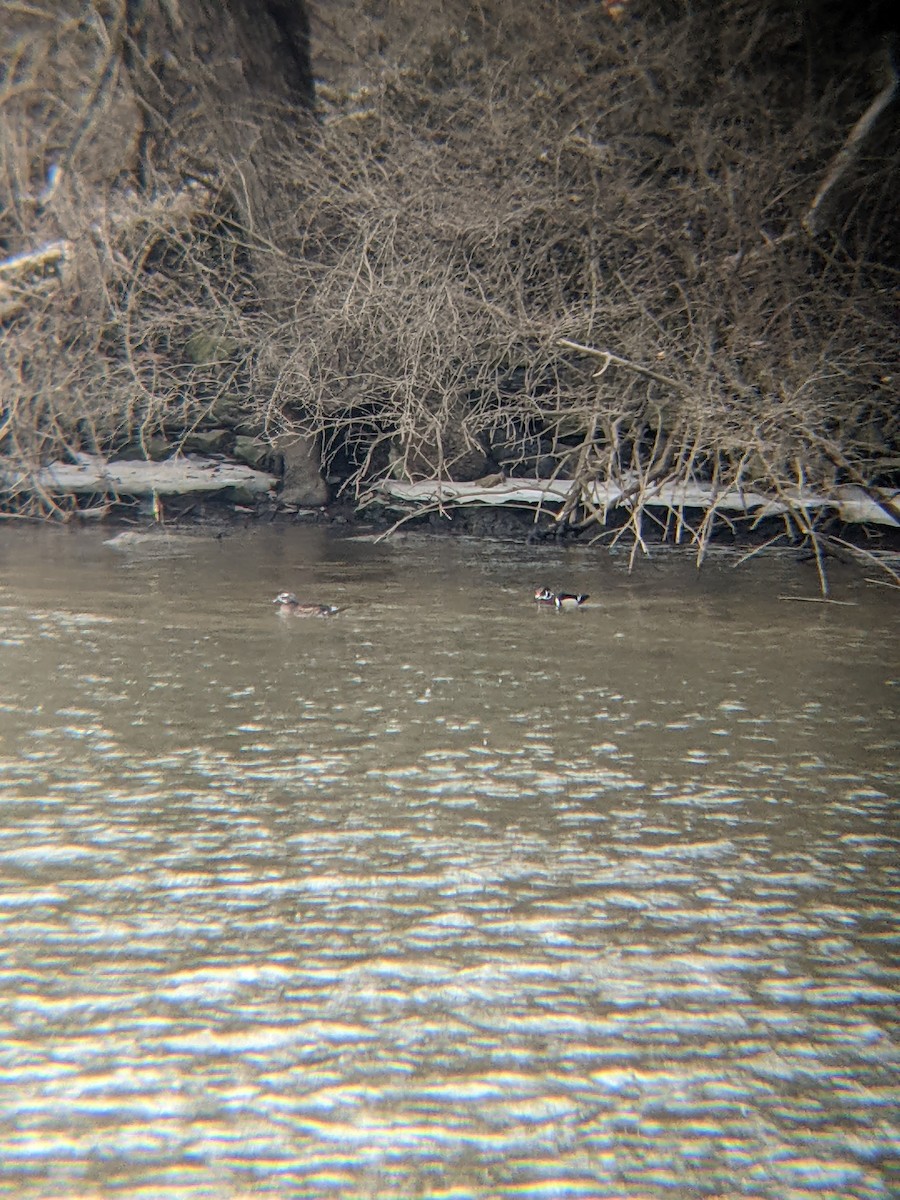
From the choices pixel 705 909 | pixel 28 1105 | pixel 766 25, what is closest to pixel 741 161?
pixel 766 25

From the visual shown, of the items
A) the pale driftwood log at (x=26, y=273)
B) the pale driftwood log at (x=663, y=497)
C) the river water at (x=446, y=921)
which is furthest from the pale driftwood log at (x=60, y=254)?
the river water at (x=446, y=921)

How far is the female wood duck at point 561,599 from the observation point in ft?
34.4

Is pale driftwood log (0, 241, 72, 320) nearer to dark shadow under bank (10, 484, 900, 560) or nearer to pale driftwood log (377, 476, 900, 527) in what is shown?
dark shadow under bank (10, 484, 900, 560)

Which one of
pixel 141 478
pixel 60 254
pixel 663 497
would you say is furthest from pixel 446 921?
pixel 141 478

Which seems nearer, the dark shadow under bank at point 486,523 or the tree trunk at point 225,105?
the dark shadow under bank at point 486,523

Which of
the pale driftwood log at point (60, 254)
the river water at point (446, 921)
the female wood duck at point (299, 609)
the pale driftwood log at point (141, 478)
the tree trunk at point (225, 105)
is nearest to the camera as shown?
the river water at point (446, 921)

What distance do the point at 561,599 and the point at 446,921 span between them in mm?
6231

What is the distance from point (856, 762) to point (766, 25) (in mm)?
9505

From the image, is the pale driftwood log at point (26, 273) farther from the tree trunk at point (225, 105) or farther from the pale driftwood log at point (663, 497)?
the pale driftwood log at point (663, 497)

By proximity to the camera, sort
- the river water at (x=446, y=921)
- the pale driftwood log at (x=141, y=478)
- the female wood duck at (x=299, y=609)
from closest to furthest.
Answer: the river water at (x=446, y=921)
the female wood duck at (x=299, y=609)
the pale driftwood log at (x=141, y=478)

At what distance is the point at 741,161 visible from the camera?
511 inches

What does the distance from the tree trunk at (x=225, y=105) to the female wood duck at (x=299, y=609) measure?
5.76m

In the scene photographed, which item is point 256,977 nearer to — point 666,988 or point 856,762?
point 666,988

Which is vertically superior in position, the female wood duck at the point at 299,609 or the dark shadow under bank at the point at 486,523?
the female wood duck at the point at 299,609
